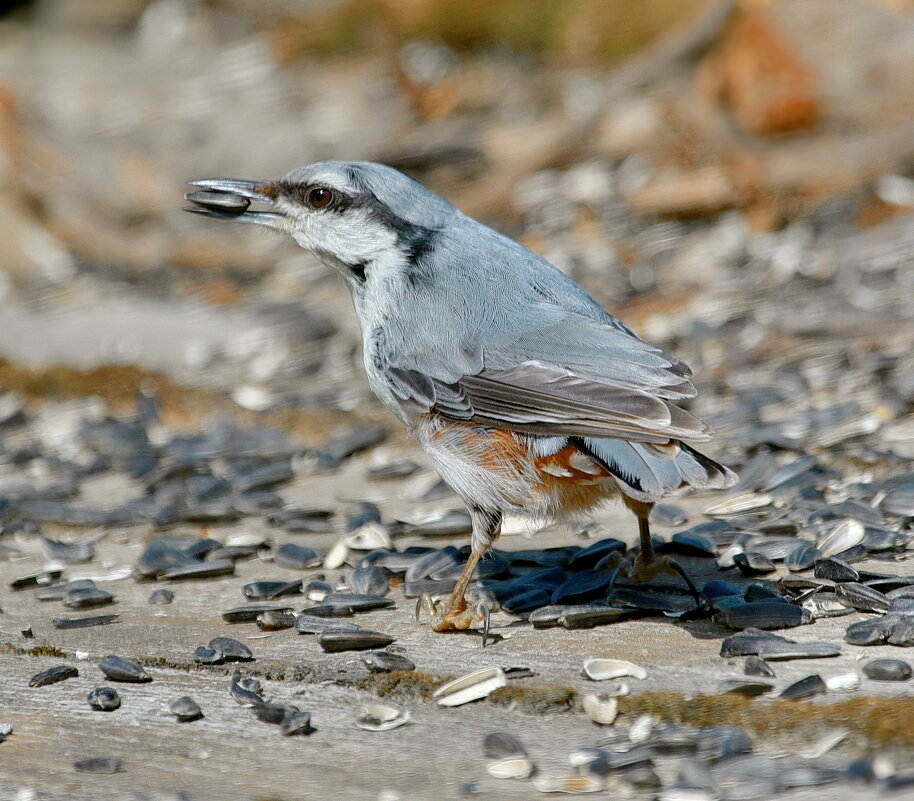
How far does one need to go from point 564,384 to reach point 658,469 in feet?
1.19

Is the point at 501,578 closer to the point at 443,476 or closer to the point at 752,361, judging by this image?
the point at 443,476

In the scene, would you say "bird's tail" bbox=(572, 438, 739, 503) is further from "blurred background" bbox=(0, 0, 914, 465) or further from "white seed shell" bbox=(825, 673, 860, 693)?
"blurred background" bbox=(0, 0, 914, 465)

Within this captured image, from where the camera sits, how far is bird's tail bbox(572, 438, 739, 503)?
2.96 meters

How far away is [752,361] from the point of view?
5730 mm

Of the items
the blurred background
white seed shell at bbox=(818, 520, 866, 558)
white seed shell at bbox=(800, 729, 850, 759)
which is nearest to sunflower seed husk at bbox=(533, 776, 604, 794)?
white seed shell at bbox=(800, 729, 850, 759)

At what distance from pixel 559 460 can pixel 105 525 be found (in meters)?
2.05

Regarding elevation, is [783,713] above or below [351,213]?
below

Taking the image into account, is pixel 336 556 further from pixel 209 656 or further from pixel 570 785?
pixel 570 785

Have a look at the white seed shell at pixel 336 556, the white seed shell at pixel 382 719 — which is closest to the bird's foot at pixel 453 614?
the white seed shell at pixel 382 719

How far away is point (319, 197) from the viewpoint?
3889mm

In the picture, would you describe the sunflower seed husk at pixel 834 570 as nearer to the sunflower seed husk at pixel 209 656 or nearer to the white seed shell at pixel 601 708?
the white seed shell at pixel 601 708

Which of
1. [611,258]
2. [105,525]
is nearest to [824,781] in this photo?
[105,525]

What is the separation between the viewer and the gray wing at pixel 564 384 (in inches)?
119

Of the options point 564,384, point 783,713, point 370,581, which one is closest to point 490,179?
point 370,581
